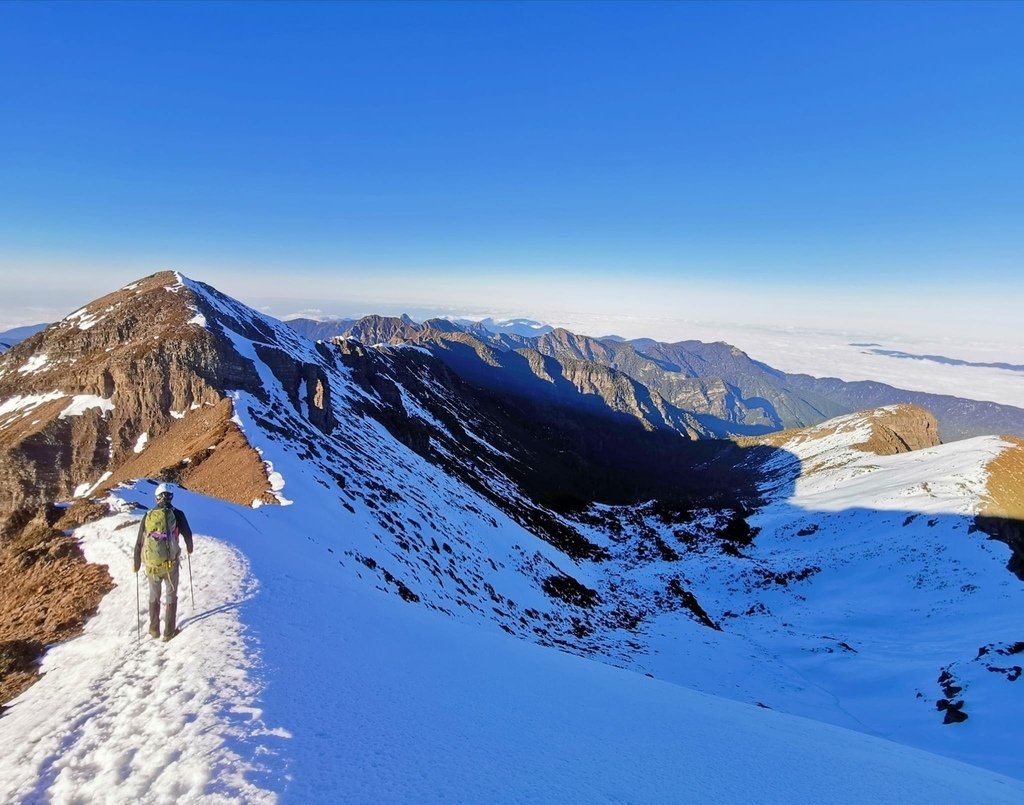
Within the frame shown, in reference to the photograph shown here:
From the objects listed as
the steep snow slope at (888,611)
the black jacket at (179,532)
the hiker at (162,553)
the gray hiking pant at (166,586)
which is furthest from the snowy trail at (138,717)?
the steep snow slope at (888,611)

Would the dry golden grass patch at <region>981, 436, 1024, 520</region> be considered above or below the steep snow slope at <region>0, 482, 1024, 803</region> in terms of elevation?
below

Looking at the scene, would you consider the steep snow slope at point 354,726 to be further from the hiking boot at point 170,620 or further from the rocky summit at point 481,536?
the rocky summit at point 481,536

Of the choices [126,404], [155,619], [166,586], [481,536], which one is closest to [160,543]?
[166,586]

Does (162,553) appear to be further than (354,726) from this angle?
Yes

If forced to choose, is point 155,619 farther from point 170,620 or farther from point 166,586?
point 166,586

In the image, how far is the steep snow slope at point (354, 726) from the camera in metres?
5.84

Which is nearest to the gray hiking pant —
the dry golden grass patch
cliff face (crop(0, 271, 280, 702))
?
cliff face (crop(0, 271, 280, 702))

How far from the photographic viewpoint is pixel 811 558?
61.5 m

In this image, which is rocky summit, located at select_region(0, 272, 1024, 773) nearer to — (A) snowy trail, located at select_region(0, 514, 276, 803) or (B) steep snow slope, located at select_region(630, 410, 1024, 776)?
(B) steep snow slope, located at select_region(630, 410, 1024, 776)

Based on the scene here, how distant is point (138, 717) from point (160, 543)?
3589 millimetres

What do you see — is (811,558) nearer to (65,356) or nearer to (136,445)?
(136,445)

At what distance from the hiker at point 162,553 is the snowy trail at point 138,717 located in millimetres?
451

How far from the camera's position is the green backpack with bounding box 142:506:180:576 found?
9227 mm

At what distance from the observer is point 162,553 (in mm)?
9383
